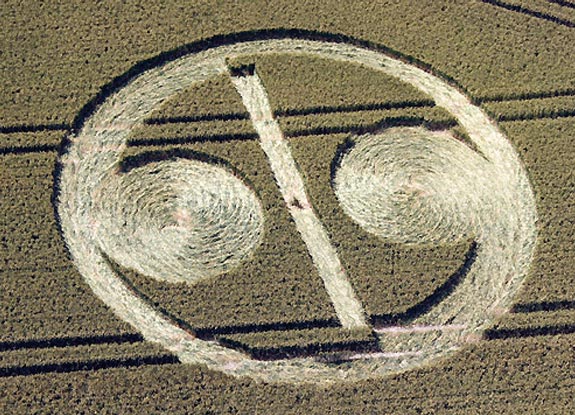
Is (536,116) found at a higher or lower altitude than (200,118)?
lower

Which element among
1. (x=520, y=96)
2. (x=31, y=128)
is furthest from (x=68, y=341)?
(x=520, y=96)

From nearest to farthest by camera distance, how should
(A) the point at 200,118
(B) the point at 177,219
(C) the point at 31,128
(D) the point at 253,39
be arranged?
(B) the point at 177,219 < (C) the point at 31,128 < (A) the point at 200,118 < (D) the point at 253,39

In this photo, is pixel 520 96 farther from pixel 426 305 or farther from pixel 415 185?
pixel 426 305

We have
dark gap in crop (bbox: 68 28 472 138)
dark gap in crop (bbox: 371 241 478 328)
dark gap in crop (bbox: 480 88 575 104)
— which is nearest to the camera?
dark gap in crop (bbox: 371 241 478 328)

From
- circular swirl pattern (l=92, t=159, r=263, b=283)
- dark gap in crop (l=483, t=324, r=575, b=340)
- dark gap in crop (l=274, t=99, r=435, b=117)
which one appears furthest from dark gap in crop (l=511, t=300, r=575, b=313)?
circular swirl pattern (l=92, t=159, r=263, b=283)

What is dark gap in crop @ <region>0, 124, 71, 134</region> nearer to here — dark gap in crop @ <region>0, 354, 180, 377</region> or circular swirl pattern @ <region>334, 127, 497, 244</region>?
dark gap in crop @ <region>0, 354, 180, 377</region>

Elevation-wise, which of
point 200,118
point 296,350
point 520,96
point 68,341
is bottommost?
point 296,350

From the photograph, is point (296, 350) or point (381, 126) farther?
point (381, 126)

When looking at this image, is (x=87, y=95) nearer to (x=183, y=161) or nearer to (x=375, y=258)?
(x=183, y=161)
